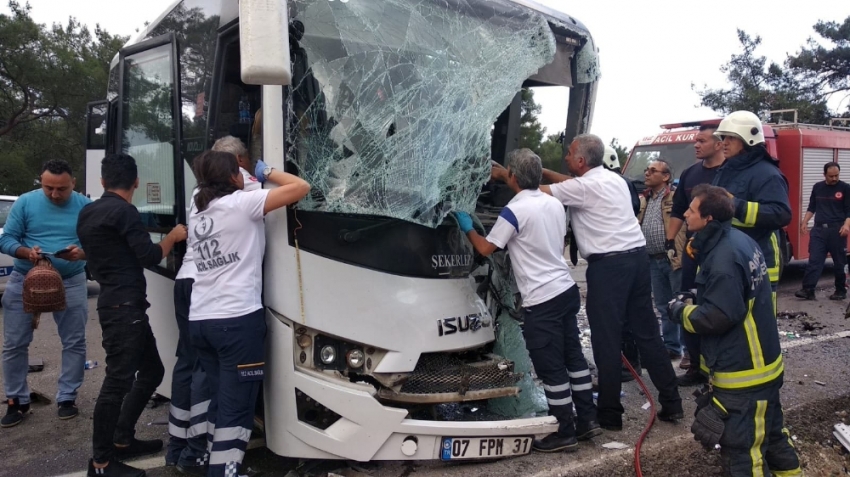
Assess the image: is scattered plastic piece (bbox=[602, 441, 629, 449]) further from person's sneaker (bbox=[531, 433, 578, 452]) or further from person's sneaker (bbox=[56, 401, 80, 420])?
person's sneaker (bbox=[56, 401, 80, 420])

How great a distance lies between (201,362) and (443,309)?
4.32ft

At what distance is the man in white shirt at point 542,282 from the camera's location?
11.8 ft

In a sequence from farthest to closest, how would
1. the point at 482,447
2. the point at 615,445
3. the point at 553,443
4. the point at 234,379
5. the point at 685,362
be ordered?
the point at 685,362
the point at 615,445
the point at 553,443
the point at 482,447
the point at 234,379

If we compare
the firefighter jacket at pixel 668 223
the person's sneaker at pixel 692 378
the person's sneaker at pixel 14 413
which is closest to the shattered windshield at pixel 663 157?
the firefighter jacket at pixel 668 223

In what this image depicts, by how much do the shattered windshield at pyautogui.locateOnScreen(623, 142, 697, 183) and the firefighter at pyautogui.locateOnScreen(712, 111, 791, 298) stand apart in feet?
17.0

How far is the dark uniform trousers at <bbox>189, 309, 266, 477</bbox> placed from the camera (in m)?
3.04

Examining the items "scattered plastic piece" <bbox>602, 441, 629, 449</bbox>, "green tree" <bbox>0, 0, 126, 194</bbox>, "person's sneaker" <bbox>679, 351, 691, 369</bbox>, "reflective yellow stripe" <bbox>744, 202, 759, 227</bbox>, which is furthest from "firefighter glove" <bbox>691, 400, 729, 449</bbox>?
"green tree" <bbox>0, 0, 126, 194</bbox>

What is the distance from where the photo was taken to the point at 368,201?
123 inches

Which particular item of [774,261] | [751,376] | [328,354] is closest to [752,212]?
[774,261]

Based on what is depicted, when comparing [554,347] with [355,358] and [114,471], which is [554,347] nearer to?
[355,358]

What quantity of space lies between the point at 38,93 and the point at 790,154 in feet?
64.4

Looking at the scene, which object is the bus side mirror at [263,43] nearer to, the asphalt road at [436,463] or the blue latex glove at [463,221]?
the blue latex glove at [463,221]

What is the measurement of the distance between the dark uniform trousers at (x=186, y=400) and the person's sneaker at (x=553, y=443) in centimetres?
187

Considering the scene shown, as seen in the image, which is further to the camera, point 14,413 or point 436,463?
point 14,413
